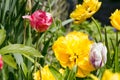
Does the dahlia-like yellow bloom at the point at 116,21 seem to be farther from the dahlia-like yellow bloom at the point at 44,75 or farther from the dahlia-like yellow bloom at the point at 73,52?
the dahlia-like yellow bloom at the point at 44,75

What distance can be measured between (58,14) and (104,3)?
4.27 metres

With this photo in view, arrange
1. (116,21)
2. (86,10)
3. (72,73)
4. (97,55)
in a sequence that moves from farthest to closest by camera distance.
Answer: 1. (86,10)
2. (116,21)
3. (72,73)
4. (97,55)

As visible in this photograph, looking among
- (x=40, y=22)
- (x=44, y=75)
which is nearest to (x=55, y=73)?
(x=44, y=75)

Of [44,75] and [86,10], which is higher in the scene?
[86,10]

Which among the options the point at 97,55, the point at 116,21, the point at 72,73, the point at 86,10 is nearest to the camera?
the point at 97,55

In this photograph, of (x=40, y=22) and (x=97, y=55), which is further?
(x=40, y=22)

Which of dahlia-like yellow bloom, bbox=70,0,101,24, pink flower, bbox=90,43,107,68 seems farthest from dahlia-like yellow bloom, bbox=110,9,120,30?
pink flower, bbox=90,43,107,68

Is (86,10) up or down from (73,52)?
up

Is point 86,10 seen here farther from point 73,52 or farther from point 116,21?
point 73,52

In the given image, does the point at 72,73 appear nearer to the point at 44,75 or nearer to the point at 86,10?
the point at 44,75

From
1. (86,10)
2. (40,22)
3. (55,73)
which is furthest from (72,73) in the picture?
(86,10)

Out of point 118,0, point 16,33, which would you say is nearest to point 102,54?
point 16,33

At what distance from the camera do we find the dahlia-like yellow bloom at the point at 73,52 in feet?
5.14

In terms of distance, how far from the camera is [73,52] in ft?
5.24
